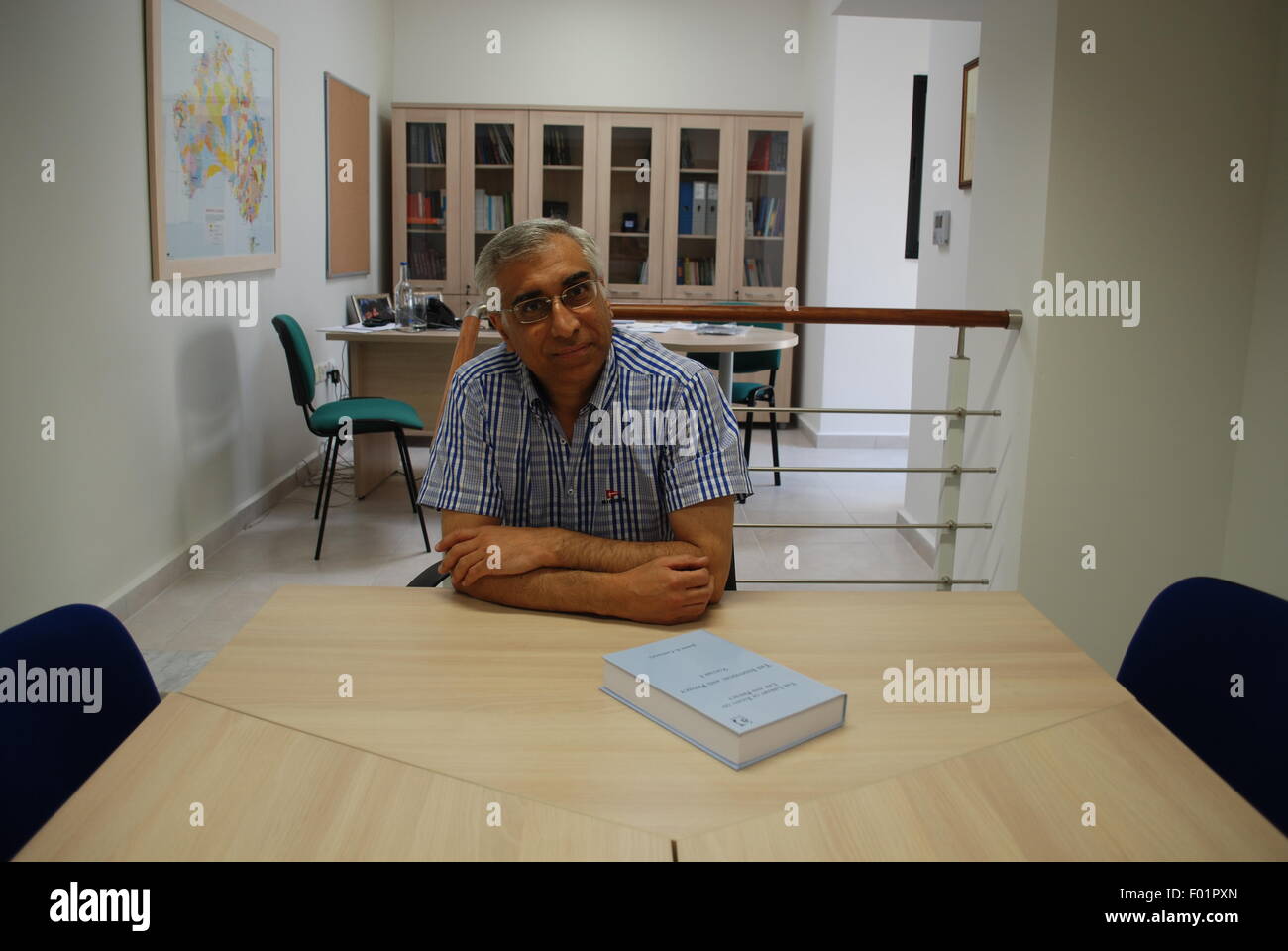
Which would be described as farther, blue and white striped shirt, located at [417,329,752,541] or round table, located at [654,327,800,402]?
round table, located at [654,327,800,402]

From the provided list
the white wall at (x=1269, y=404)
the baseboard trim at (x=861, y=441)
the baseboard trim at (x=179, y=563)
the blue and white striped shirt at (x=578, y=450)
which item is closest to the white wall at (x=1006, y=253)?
the white wall at (x=1269, y=404)

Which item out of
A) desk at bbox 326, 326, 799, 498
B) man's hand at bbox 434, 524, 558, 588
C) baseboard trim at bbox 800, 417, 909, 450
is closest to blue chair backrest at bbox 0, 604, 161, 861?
man's hand at bbox 434, 524, 558, 588

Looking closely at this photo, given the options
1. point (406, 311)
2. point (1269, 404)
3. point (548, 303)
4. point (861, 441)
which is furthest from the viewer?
point (861, 441)

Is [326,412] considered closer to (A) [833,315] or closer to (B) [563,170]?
(A) [833,315]

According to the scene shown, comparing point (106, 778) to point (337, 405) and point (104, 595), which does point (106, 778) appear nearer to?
point (104, 595)

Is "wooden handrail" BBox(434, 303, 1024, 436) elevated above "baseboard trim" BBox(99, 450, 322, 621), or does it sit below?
above

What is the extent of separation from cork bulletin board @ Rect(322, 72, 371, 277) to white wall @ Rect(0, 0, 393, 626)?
3.48 ft

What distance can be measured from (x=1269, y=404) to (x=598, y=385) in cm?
174

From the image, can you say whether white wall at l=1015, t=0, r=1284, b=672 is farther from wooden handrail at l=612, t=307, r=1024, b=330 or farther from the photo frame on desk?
the photo frame on desk

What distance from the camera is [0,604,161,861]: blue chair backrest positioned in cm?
104

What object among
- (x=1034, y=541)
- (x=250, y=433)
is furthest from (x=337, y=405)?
(x=1034, y=541)

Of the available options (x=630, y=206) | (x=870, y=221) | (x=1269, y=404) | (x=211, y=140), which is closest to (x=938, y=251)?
(x=1269, y=404)

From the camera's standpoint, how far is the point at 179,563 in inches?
140
